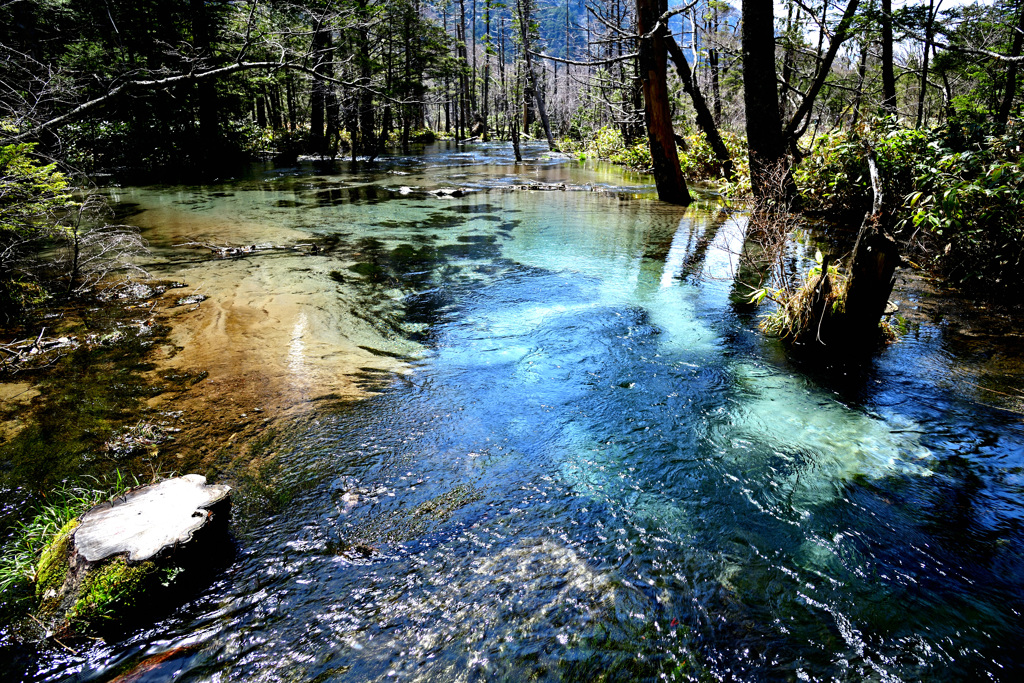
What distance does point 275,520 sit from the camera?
2984 mm

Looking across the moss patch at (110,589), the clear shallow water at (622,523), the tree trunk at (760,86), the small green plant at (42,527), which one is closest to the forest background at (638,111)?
the tree trunk at (760,86)

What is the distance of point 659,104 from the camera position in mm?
12109

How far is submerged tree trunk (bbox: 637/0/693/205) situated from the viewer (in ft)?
36.7

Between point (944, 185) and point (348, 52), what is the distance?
79.4 feet

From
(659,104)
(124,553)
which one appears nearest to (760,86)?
(659,104)

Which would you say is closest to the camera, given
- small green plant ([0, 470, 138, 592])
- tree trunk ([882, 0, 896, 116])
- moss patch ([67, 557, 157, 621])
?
moss patch ([67, 557, 157, 621])

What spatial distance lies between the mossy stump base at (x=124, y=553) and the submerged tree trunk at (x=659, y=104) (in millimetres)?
11061

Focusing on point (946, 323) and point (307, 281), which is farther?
point (307, 281)

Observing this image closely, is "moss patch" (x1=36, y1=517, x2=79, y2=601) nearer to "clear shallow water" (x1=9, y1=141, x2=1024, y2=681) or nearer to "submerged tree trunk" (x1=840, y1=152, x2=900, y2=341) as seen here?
"clear shallow water" (x1=9, y1=141, x2=1024, y2=681)

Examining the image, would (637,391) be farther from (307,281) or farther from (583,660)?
(307,281)

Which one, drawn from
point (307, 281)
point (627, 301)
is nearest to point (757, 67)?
point (627, 301)

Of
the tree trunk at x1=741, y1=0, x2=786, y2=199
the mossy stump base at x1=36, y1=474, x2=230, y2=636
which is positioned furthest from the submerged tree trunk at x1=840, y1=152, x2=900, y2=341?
the mossy stump base at x1=36, y1=474, x2=230, y2=636

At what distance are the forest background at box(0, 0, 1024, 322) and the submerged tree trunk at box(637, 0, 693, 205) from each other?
0.15ft

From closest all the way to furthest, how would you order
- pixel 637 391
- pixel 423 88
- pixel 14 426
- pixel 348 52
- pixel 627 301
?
pixel 14 426
pixel 637 391
pixel 627 301
pixel 348 52
pixel 423 88
